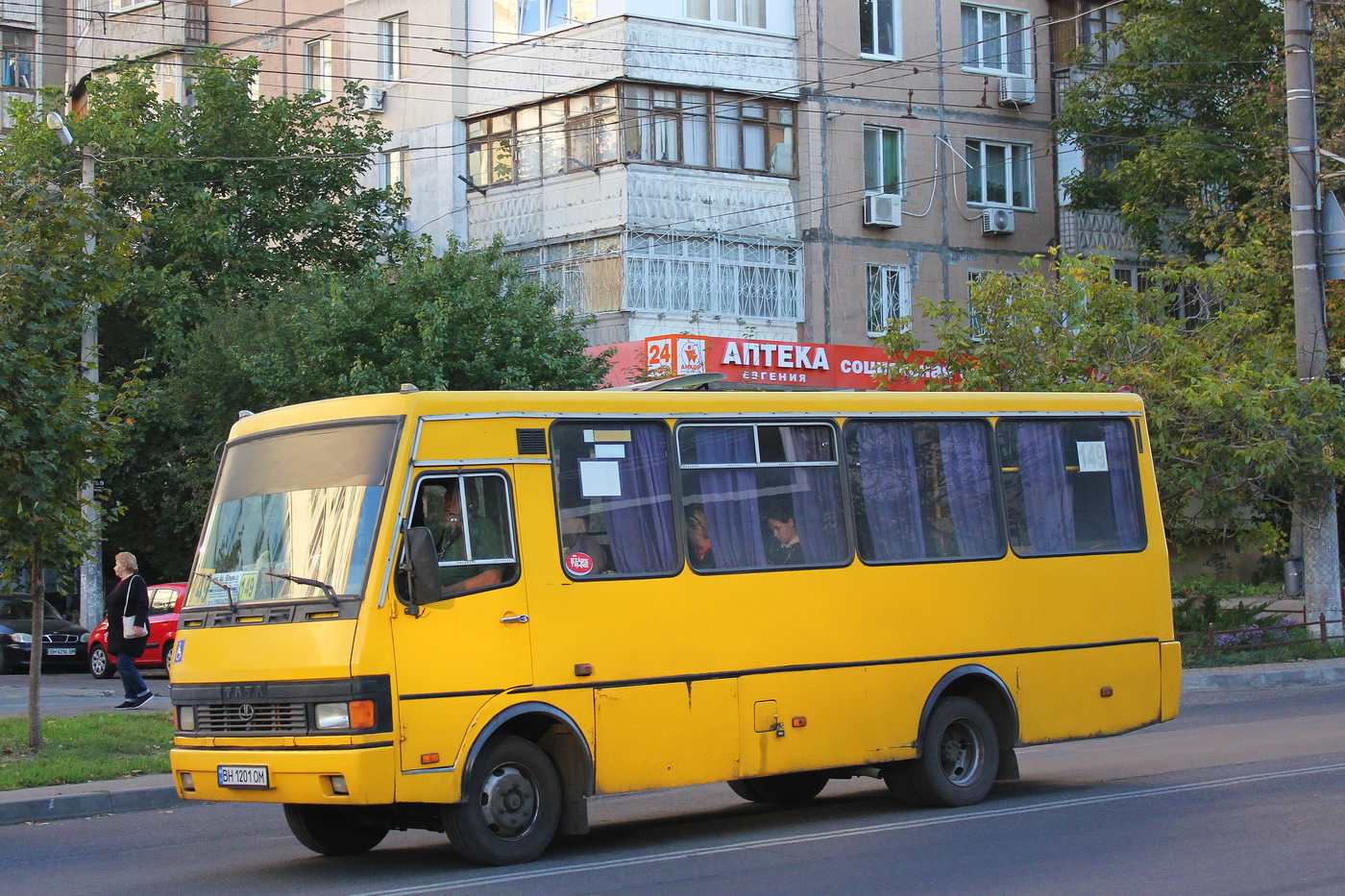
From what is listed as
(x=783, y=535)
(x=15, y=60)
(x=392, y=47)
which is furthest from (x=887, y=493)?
(x=15, y=60)

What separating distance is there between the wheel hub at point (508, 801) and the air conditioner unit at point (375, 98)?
31055mm

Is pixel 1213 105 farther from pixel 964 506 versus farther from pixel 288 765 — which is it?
pixel 288 765

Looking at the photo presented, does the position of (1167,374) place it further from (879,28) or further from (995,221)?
(879,28)

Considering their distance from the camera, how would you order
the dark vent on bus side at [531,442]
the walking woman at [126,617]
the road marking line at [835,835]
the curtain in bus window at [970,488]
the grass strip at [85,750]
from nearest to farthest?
the road marking line at [835,835] → the dark vent on bus side at [531,442] → the curtain in bus window at [970,488] → the grass strip at [85,750] → the walking woman at [126,617]

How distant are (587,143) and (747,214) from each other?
3599mm

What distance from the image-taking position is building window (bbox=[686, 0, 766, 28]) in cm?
3316

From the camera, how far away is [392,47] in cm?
3878

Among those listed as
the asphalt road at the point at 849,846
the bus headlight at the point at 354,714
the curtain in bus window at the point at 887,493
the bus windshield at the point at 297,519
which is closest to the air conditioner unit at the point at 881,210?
the asphalt road at the point at 849,846

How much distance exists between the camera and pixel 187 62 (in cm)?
4244

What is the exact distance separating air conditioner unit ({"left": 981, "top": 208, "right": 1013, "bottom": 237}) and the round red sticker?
29821 mm

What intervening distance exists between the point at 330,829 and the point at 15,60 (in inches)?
2153

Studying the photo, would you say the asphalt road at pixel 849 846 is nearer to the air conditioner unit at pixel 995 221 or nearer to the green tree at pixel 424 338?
the green tree at pixel 424 338

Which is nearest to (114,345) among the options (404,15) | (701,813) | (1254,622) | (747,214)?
(404,15)

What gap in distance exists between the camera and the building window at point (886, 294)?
36.2 m
